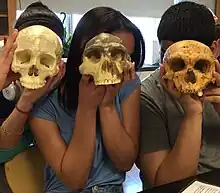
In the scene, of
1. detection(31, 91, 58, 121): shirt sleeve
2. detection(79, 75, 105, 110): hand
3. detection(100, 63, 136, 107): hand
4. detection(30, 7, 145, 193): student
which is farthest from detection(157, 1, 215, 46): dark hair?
detection(31, 91, 58, 121): shirt sleeve

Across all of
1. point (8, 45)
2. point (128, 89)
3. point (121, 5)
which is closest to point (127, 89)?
point (128, 89)

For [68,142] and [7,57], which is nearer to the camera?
[7,57]

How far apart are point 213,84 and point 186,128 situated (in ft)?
0.54

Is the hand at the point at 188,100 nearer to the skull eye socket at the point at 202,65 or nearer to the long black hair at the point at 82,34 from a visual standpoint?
the skull eye socket at the point at 202,65

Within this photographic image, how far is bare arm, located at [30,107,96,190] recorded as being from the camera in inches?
49.1

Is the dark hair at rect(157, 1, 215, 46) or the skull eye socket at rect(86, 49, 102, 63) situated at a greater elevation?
the dark hair at rect(157, 1, 215, 46)

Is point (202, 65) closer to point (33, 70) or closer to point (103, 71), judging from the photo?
point (103, 71)

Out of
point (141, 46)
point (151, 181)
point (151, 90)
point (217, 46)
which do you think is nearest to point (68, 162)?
point (151, 181)

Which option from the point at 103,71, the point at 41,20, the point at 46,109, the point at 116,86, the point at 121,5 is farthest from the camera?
the point at 121,5

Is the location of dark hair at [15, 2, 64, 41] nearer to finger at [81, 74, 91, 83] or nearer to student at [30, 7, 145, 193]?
student at [30, 7, 145, 193]

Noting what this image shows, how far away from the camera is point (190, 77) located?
1.15 meters

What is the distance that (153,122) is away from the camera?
4.52 feet

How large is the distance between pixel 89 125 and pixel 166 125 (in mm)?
314

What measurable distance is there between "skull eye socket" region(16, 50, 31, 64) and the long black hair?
0.63ft
